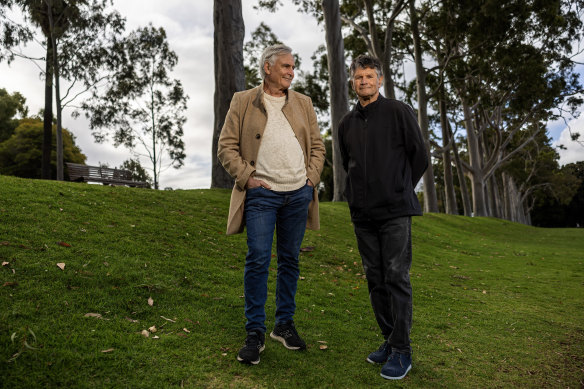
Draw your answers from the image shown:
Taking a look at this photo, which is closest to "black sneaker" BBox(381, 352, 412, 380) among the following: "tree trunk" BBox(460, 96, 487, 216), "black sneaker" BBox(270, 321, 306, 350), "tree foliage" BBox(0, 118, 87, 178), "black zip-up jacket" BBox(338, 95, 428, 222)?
"black sneaker" BBox(270, 321, 306, 350)

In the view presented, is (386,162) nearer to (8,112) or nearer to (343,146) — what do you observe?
(343,146)

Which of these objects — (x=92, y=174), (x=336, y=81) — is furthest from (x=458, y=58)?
(x=92, y=174)

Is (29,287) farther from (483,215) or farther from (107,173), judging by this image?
(483,215)

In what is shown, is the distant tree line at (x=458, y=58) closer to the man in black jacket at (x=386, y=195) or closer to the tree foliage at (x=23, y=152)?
the man in black jacket at (x=386, y=195)

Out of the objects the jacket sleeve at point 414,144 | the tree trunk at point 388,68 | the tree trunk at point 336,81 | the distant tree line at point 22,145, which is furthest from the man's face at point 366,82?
the distant tree line at point 22,145

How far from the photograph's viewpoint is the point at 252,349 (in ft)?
10.7

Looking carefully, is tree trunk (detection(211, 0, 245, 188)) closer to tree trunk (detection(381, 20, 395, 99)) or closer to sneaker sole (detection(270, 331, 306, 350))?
sneaker sole (detection(270, 331, 306, 350))

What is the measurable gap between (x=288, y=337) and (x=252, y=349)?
1.42 ft

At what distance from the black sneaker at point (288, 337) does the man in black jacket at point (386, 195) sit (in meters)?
0.56

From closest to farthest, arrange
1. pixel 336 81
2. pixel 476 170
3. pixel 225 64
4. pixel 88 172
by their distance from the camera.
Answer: pixel 225 64 → pixel 336 81 → pixel 88 172 → pixel 476 170

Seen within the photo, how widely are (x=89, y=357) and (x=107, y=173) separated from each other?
1548cm

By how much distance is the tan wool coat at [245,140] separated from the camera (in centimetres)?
336

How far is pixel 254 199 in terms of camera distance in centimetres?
338

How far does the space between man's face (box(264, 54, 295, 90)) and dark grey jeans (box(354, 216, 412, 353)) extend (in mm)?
1260
